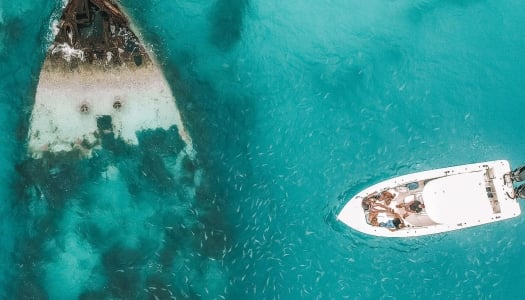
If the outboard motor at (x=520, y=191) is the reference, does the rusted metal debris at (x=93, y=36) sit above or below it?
above

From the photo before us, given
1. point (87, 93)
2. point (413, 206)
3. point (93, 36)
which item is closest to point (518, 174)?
point (413, 206)

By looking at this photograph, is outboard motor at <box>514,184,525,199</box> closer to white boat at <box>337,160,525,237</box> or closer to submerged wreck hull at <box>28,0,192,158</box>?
white boat at <box>337,160,525,237</box>

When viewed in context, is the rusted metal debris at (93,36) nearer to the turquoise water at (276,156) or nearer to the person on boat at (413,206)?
the turquoise water at (276,156)

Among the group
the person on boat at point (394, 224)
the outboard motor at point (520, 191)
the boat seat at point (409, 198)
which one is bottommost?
the person on boat at point (394, 224)

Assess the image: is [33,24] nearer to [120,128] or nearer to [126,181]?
[120,128]

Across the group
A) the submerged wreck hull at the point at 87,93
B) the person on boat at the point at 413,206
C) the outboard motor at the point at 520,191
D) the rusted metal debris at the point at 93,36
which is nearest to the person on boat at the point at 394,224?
the person on boat at the point at 413,206

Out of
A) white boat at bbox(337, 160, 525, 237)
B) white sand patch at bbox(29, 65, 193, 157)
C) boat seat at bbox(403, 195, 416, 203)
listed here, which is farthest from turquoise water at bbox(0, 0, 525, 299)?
boat seat at bbox(403, 195, 416, 203)

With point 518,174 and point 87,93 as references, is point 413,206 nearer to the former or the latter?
point 518,174
